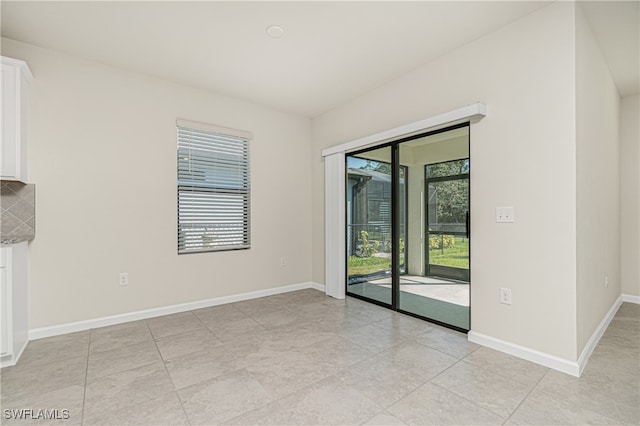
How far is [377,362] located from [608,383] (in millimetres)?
1483

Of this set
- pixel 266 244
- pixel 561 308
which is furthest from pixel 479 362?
pixel 266 244

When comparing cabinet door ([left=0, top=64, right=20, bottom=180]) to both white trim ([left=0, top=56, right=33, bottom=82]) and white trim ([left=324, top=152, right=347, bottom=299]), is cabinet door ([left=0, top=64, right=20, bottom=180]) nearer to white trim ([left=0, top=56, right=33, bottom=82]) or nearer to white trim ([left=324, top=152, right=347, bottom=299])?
Result: white trim ([left=0, top=56, right=33, bottom=82])

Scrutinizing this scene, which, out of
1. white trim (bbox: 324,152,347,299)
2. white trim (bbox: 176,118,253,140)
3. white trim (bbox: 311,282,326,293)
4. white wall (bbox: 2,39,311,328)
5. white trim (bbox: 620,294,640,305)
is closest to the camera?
white wall (bbox: 2,39,311,328)

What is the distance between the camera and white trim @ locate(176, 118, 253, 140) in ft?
12.1

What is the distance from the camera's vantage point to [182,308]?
3.69m

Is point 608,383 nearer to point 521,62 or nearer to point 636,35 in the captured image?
point 521,62

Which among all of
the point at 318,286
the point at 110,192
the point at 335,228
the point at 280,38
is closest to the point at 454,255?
the point at 335,228

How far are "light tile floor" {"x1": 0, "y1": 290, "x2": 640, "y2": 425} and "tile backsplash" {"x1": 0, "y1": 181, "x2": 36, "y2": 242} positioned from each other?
97 centimetres

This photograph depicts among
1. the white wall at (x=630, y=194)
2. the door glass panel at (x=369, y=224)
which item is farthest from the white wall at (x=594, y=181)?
the door glass panel at (x=369, y=224)

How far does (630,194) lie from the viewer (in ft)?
13.2

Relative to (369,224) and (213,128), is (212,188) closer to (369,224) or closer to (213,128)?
(213,128)

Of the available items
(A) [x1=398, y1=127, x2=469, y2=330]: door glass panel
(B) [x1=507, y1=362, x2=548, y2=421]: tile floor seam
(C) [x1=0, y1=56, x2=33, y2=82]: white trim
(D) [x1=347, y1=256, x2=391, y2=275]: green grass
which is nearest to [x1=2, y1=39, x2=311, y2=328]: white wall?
(C) [x1=0, y1=56, x2=33, y2=82]: white trim

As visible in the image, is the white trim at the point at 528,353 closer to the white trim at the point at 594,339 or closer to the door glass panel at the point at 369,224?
the white trim at the point at 594,339

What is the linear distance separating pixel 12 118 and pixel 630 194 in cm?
654
